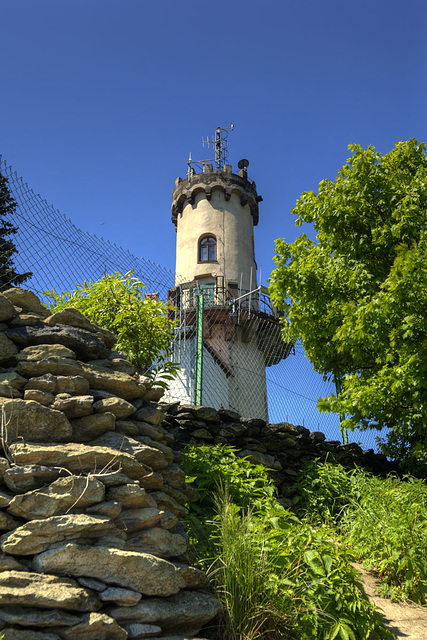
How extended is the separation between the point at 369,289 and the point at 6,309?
5344 millimetres

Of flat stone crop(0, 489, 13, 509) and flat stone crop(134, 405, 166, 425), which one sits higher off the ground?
flat stone crop(134, 405, 166, 425)

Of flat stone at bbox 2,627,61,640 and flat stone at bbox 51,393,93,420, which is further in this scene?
flat stone at bbox 51,393,93,420

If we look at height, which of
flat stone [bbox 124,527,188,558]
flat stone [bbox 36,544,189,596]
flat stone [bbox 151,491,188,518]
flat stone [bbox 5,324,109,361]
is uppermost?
flat stone [bbox 5,324,109,361]

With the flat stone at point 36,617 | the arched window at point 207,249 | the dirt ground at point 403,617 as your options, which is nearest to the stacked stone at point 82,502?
the flat stone at point 36,617

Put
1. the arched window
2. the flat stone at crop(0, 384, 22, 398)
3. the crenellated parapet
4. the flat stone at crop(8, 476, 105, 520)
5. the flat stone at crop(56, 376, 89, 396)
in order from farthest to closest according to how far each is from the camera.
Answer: the crenellated parapet < the arched window < the flat stone at crop(56, 376, 89, 396) < the flat stone at crop(0, 384, 22, 398) < the flat stone at crop(8, 476, 105, 520)

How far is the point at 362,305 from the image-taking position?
275 inches

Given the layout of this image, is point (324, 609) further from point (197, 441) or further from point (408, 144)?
point (408, 144)

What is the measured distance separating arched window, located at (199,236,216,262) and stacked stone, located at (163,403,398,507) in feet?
42.3

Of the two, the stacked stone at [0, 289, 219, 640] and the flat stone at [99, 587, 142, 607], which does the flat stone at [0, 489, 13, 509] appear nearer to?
the stacked stone at [0, 289, 219, 640]

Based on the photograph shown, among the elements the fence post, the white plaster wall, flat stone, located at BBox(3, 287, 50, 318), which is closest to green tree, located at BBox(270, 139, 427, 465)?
the fence post

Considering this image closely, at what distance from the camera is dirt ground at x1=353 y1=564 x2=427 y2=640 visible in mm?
4043

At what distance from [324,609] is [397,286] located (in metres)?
3.88

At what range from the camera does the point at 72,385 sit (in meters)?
3.79

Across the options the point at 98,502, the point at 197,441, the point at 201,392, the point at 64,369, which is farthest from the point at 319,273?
the point at 98,502
